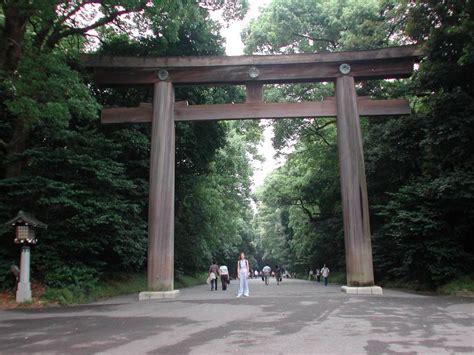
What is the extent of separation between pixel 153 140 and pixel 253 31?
16712 mm

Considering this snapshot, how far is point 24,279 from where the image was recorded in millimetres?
13109

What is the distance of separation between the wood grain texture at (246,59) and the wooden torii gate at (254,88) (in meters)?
0.03

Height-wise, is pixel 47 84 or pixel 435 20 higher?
pixel 435 20

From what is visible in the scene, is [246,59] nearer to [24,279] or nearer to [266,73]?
[266,73]

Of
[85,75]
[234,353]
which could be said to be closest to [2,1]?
[85,75]

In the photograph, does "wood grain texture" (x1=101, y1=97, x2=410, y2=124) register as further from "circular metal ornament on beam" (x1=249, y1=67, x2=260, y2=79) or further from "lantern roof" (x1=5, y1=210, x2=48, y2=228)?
"lantern roof" (x1=5, y1=210, x2=48, y2=228)

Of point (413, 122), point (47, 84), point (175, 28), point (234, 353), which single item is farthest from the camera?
point (413, 122)

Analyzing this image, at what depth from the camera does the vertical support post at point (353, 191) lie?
1470 cm

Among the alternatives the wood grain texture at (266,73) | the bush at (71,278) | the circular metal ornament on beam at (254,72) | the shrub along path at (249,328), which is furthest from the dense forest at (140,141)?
the shrub along path at (249,328)

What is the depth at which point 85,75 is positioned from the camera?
52.8ft

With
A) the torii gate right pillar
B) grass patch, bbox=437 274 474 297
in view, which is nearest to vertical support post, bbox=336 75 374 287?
the torii gate right pillar

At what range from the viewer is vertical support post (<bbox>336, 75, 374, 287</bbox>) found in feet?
48.2

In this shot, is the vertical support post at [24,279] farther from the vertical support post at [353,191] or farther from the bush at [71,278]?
the vertical support post at [353,191]

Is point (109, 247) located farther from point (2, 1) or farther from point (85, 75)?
point (2, 1)
